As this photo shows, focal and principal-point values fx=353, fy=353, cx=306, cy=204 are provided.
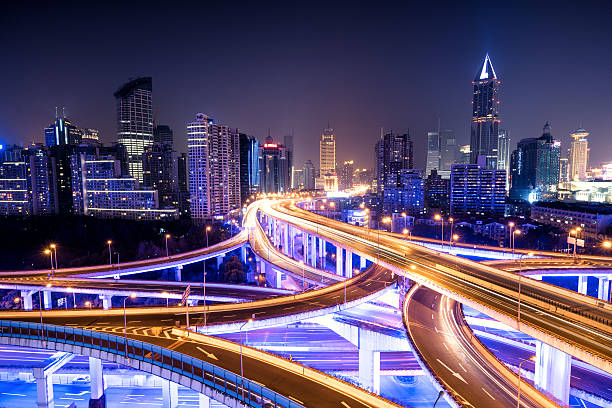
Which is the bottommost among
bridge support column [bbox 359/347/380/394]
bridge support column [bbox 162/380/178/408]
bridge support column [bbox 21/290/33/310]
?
bridge support column [bbox 162/380/178/408]

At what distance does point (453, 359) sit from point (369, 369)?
12.3m

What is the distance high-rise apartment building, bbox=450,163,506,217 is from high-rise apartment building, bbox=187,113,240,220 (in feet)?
298

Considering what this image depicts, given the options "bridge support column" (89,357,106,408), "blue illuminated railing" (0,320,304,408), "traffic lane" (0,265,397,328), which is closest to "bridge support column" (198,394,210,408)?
"traffic lane" (0,265,397,328)

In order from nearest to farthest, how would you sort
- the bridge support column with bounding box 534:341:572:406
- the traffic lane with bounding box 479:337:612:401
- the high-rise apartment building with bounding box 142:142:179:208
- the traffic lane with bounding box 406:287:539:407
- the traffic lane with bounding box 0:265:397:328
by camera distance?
1. the traffic lane with bounding box 406:287:539:407
2. the bridge support column with bounding box 534:341:572:406
3. the traffic lane with bounding box 479:337:612:401
4. the traffic lane with bounding box 0:265:397:328
5. the high-rise apartment building with bounding box 142:142:179:208

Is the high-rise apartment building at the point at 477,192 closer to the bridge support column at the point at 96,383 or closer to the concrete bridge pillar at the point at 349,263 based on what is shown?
the concrete bridge pillar at the point at 349,263

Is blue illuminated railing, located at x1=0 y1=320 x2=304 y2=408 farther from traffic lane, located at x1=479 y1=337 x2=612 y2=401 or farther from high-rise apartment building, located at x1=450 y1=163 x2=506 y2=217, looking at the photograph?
high-rise apartment building, located at x1=450 y1=163 x2=506 y2=217

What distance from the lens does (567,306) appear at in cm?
2780

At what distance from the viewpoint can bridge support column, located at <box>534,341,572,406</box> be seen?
985 inches

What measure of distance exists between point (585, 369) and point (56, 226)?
12930 cm

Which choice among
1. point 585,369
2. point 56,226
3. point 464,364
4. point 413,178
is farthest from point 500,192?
point 56,226

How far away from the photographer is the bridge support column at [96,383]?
36.7 meters

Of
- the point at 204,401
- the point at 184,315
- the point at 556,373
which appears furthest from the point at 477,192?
the point at 204,401

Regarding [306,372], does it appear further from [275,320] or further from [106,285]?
[106,285]

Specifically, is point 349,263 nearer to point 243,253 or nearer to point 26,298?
point 243,253
